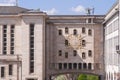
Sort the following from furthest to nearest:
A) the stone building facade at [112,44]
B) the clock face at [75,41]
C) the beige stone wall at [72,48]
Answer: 1. the clock face at [75,41]
2. the beige stone wall at [72,48]
3. the stone building facade at [112,44]

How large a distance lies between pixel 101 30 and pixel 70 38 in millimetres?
4924

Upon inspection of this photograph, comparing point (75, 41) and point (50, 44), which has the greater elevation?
point (75, 41)

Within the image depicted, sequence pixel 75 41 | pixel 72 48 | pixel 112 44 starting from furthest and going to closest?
pixel 75 41, pixel 72 48, pixel 112 44

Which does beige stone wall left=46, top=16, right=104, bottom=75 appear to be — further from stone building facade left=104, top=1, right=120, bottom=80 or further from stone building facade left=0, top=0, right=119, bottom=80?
stone building facade left=104, top=1, right=120, bottom=80

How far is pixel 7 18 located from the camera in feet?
212

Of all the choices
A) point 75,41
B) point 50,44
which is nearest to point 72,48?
point 75,41

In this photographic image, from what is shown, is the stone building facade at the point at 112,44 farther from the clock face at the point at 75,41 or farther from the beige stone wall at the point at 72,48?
the clock face at the point at 75,41

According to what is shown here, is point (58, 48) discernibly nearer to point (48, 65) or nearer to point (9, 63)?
point (48, 65)

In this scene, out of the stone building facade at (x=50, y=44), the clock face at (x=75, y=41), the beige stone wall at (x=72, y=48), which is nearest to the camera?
the stone building facade at (x=50, y=44)

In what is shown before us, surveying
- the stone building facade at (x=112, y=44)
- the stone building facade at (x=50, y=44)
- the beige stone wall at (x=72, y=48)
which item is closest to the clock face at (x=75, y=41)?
the stone building facade at (x=50, y=44)

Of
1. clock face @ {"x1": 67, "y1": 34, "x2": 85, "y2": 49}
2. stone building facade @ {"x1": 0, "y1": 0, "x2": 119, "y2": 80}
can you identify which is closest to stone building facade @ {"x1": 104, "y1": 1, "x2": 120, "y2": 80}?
stone building facade @ {"x1": 0, "y1": 0, "x2": 119, "y2": 80}

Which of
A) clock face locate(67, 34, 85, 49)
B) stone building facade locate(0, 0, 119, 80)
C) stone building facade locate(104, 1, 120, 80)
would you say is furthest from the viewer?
clock face locate(67, 34, 85, 49)

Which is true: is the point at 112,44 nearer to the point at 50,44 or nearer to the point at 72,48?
the point at 72,48

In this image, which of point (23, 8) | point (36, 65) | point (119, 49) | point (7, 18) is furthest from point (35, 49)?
point (119, 49)
